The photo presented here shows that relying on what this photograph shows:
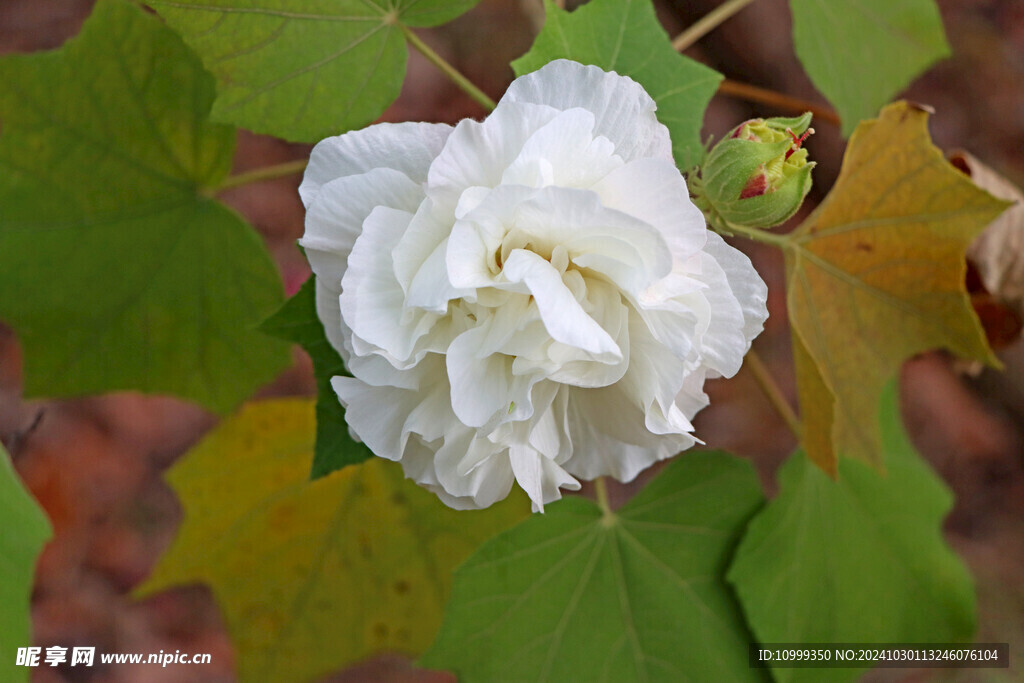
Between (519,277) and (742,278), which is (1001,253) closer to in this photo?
(742,278)

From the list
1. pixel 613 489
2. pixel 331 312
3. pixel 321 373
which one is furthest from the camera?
pixel 613 489

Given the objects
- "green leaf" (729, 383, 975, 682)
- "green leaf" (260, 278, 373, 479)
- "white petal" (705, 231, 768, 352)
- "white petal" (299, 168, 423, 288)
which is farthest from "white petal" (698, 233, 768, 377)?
"green leaf" (729, 383, 975, 682)

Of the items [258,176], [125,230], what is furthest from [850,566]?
[125,230]

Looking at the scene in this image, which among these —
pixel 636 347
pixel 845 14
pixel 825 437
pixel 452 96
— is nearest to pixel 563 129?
pixel 636 347

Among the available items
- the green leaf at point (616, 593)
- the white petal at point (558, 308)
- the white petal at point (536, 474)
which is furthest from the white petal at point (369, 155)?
the green leaf at point (616, 593)

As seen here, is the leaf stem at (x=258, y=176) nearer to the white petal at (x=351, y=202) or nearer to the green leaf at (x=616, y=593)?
the white petal at (x=351, y=202)

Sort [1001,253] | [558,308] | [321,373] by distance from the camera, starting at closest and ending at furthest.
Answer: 1. [558,308]
2. [321,373]
3. [1001,253]
